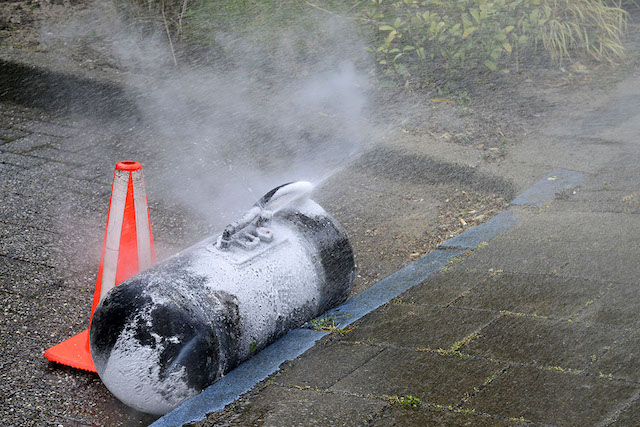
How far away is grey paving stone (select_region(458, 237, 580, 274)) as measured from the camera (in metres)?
3.32

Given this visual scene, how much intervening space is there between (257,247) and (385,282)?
84cm

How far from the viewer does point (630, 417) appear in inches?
83.7

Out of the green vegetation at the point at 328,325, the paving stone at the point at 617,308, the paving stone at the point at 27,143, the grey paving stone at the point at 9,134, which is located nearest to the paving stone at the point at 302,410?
the green vegetation at the point at 328,325

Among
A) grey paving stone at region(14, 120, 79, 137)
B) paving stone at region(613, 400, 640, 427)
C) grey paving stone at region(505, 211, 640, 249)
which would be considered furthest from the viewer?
grey paving stone at region(14, 120, 79, 137)

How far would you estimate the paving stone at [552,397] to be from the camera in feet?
7.18

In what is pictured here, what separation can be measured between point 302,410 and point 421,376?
1.44ft

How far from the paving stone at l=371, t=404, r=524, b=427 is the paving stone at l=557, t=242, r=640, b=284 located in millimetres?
1157

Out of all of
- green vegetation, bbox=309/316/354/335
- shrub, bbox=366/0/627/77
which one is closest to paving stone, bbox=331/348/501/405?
green vegetation, bbox=309/316/354/335

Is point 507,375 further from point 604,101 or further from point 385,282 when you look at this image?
point 604,101

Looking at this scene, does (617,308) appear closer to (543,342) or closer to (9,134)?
(543,342)

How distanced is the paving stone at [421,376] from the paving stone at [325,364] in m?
0.04

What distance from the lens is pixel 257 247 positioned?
113 inches

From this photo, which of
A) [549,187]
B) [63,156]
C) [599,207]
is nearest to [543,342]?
[599,207]

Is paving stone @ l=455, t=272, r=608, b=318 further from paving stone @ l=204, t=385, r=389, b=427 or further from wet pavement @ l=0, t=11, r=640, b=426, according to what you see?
paving stone @ l=204, t=385, r=389, b=427
